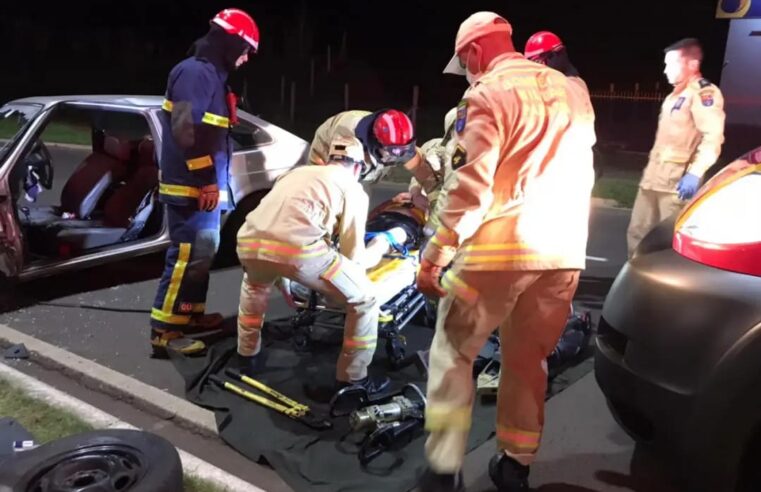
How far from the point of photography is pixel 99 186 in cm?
630

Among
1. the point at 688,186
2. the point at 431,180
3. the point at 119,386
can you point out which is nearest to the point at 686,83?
the point at 688,186

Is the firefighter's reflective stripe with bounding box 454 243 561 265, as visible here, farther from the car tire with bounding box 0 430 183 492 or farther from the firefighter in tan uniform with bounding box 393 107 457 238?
the firefighter in tan uniform with bounding box 393 107 457 238

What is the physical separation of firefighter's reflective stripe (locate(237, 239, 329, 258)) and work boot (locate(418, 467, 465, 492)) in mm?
1291

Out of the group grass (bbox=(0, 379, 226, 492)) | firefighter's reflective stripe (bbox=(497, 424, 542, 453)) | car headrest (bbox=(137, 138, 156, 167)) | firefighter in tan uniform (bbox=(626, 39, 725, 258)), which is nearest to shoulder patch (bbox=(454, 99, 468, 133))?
firefighter's reflective stripe (bbox=(497, 424, 542, 453))

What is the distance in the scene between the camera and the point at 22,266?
4.98 meters

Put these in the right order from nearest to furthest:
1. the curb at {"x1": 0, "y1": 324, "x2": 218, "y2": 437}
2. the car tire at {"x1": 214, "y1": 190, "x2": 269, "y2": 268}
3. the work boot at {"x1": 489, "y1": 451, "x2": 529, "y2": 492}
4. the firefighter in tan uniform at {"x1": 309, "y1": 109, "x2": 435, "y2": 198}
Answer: the work boot at {"x1": 489, "y1": 451, "x2": 529, "y2": 492}, the curb at {"x1": 0, "y1": 324, "x2": 218, "y2": 437}, the firefighter in tan uniform at {"x1": 309, "y1": 109, "x2": 435, "y2": 198}, the car tire at {"x1": 214, "y1": 190, "x2": 269, "y2": 268}

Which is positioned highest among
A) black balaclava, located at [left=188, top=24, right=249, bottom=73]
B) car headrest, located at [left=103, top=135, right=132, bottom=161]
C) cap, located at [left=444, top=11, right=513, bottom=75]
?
cap, located at [left=444, top=11, right=513, bottom=75]

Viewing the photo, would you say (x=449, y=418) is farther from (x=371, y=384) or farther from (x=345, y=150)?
(x=345, y=150)

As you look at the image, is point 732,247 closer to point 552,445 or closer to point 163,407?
point 552,445

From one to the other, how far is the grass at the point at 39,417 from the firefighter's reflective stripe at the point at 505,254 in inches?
85.2

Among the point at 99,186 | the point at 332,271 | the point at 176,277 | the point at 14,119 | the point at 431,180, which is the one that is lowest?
the point at 176,277

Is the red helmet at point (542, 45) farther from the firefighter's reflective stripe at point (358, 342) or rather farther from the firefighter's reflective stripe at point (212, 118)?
the firefighter's reflective stripe at point (358, 342)

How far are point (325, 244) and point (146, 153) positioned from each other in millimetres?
3079

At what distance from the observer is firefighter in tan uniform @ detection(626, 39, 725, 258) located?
5055mm
